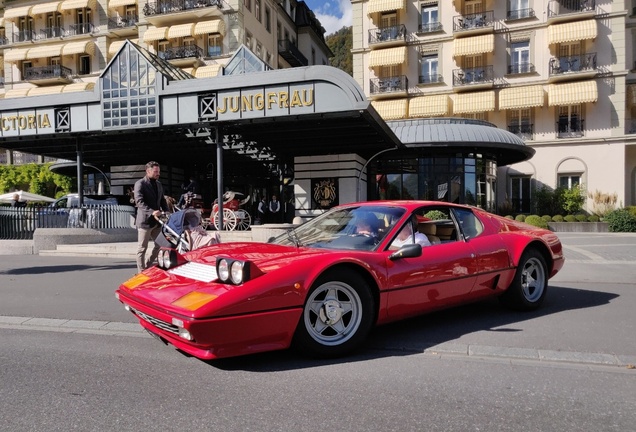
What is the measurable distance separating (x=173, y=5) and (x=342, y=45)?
226 feet

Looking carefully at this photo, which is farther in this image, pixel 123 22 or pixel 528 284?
pixel 123 22

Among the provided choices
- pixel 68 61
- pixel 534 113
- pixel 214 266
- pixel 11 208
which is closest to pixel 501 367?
pixel 214 266

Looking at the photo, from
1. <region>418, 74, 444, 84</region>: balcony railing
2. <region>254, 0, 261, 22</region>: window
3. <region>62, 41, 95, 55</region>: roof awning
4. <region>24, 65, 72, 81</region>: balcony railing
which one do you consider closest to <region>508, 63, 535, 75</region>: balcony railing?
<region>418, 74, 444, 84</region>: balcony railing

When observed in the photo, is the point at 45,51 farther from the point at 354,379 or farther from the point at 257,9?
the point at 354,379

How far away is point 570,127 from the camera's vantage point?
31.2 meters

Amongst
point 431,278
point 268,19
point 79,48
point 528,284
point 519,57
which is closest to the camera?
point 431,278

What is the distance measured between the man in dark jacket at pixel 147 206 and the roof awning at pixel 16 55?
40.8 meters

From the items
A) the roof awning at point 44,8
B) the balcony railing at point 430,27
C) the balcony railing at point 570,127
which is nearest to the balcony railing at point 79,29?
the roof awning at point 44,8

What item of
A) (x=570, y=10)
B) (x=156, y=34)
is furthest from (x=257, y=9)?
(x=570, y=10)

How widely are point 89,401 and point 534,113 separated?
1349 inches

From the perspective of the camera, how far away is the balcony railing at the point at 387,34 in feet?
112

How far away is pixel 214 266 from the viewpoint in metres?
3.67

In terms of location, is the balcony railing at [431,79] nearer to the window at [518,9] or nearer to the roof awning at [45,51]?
the window at [518,9]

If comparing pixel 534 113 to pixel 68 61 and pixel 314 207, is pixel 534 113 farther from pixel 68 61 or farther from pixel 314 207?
pixel 68 61
